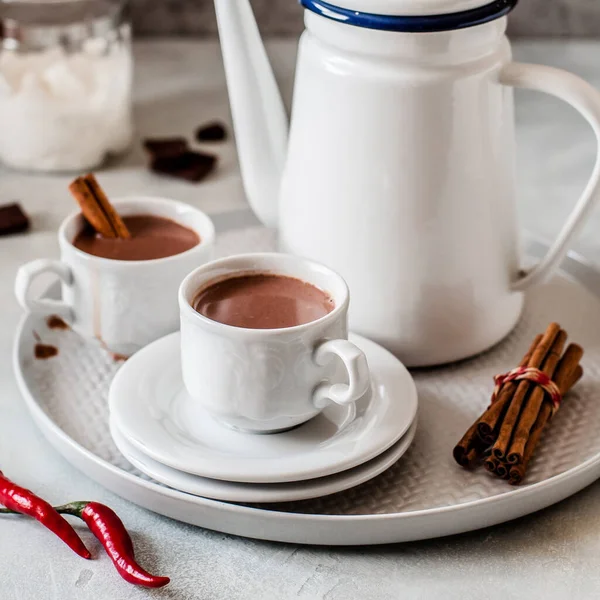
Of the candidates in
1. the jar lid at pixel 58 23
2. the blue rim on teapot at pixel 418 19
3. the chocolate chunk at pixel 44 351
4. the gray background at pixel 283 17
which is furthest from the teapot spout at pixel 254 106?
the gray background at pixel 283 17

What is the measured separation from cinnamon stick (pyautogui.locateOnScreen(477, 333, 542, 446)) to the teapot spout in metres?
0.27

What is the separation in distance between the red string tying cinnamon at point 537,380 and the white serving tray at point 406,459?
0.08 ft

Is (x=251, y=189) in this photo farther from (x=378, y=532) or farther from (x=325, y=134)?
(x=378, y=532)

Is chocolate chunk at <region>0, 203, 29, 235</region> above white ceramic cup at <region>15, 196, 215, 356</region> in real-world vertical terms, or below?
below

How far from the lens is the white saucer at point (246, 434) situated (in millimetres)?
624

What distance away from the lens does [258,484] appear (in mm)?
634

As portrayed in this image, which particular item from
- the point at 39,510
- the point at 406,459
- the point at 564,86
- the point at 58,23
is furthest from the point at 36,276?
the point at 58,23

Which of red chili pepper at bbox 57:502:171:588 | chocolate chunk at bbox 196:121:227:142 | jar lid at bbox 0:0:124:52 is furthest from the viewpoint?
chocolate chunk at bbox 196:121:227:142

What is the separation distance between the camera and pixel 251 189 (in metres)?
0.86

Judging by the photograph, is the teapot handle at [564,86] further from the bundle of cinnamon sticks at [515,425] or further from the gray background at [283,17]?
the gray background at [283,17]

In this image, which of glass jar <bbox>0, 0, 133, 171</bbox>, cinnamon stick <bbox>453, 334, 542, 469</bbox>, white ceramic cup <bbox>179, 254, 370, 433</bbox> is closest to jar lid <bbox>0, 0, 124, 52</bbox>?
glass jar <bbox>0, 0, 133, 171</bbox>

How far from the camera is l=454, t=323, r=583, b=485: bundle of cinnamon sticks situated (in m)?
0.66

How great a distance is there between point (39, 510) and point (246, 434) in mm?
144

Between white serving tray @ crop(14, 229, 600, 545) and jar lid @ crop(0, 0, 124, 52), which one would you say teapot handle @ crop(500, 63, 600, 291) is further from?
jar lid @ crop(0, 0, 124, 52)
